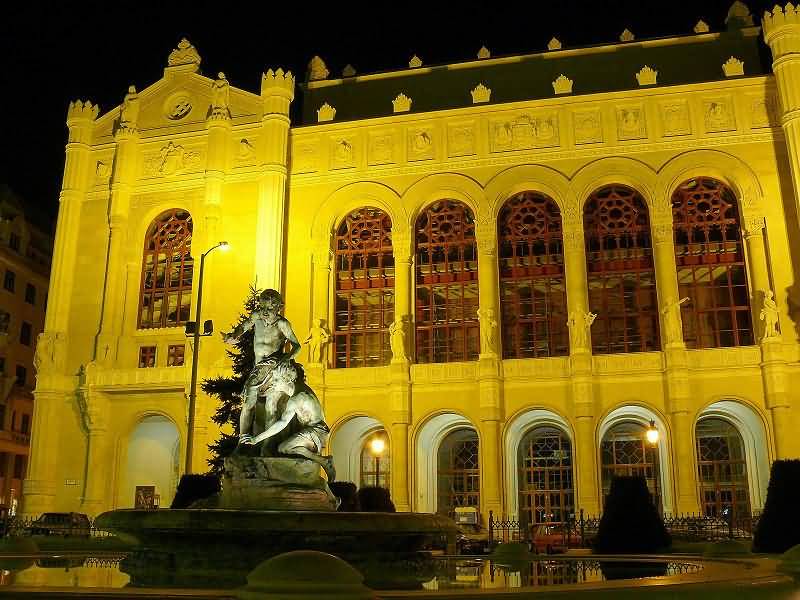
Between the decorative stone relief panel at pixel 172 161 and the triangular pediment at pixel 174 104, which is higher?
the triangular pediment at pixel 174 104

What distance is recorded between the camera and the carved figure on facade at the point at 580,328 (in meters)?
32.7

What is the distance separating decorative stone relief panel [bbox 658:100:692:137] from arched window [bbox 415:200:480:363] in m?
8.93

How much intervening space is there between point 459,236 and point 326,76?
13.9m

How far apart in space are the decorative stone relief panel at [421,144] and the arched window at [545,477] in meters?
12.9

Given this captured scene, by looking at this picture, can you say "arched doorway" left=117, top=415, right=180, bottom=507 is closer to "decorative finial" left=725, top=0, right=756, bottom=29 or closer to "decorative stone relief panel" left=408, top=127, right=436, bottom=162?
"decorative stone relief panel" left=408, top=127, right=436, bottom=162

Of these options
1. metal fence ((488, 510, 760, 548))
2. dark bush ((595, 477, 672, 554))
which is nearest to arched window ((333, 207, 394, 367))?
metal fence ((488, 510, 760, 548))

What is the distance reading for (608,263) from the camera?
3528 centimetres

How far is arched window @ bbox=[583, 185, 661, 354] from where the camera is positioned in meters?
34.4

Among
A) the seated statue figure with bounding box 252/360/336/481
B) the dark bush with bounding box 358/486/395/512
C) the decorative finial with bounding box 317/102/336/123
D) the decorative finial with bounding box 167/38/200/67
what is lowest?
the dark bush with bounding box 358/486/395/512

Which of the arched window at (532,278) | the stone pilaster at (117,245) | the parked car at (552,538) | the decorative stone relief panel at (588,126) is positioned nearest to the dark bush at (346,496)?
the parked car at (552,538)

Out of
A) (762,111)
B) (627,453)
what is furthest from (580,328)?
(762,111)

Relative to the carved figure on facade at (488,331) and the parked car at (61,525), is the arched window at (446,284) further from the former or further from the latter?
the parked car at (61,525)

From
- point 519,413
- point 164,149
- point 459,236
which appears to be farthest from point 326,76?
point 519,413

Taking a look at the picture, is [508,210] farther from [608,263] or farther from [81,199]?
[81,199]
